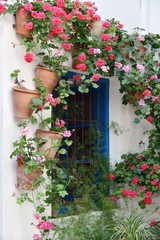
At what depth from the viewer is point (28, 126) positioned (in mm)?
4672

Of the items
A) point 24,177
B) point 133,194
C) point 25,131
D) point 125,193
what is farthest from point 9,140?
point 133,194

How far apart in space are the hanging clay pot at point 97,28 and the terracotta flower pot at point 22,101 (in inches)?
49.7

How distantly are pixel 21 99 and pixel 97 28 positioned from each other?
1.47 meters

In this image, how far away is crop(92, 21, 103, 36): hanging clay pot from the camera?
5.27 m

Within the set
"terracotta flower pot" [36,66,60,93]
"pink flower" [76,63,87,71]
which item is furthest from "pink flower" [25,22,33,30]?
"pink flower" [76,63,87,71]

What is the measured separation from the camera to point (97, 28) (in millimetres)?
5293

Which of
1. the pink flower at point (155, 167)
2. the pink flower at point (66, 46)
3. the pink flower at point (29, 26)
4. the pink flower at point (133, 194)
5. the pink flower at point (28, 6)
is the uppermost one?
the pink flower at point (28, 6)

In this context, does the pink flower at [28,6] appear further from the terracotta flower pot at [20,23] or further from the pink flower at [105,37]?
the pink flower at [105,37]

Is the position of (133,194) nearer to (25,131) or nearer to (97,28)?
(25,131)

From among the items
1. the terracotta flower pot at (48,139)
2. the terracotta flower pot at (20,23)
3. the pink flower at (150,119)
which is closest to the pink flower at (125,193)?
the pink flower at (150,119)

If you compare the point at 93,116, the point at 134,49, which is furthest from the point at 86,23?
the point at 93,116

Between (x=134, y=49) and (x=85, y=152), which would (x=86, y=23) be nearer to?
(x=134, y=49)

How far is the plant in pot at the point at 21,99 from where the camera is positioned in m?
4.49

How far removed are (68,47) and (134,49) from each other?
1111 millimetres
